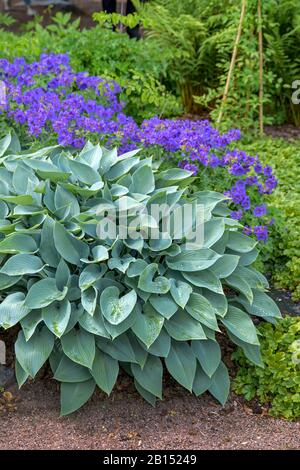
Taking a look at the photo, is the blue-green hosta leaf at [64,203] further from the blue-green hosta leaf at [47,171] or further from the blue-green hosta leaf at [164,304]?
the blue-green hosta leaf at [164,304]

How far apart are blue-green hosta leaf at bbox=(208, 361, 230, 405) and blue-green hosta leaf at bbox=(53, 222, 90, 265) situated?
84 cm

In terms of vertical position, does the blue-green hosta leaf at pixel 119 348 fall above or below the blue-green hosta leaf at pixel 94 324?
below

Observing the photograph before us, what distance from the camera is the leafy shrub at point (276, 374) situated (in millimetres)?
3656

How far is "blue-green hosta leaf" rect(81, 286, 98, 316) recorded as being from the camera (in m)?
3.45

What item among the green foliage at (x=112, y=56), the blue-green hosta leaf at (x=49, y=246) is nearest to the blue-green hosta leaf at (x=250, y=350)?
the blue-green hosta leaf at (x=49, y=246)

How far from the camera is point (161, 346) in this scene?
11.7 ft

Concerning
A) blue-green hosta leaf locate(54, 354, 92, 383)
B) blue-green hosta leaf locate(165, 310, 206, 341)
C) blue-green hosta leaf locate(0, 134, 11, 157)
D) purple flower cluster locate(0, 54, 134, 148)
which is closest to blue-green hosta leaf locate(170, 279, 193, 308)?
blue-green hosta leaf locate(165, 310, 206, 341)

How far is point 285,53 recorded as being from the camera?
749 cm

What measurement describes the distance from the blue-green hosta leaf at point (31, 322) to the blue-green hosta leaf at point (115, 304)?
0.30 meters

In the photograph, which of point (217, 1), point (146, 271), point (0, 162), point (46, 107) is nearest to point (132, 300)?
point (146, 271)

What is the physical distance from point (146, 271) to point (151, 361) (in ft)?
1.41

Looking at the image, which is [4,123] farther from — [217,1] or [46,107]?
[217,1]

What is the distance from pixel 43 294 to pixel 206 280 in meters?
0.76

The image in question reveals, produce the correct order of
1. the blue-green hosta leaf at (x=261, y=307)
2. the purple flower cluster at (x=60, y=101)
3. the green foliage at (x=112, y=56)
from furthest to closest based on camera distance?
the green foliage at (x=112, y=56)
the purple flower cluster at (x=60, y=101)
the blue-green hosta leaf at (x=261, y=307)
